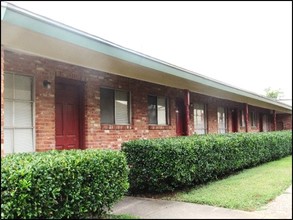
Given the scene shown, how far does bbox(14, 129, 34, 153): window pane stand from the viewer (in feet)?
22.3

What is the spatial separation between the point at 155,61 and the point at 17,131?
3216 mm

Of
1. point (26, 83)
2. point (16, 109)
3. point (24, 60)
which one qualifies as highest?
point (24, 60)

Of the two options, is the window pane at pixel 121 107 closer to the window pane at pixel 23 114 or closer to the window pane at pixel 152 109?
the window pane at pixel 152 109

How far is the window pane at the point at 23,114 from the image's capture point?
22.3ft

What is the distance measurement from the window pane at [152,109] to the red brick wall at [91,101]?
19 centimetres

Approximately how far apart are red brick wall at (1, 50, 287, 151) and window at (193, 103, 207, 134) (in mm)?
2183

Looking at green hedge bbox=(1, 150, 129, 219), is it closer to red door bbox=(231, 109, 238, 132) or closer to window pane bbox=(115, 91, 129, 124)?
window pane bbox=(115, 91, 129, 124)

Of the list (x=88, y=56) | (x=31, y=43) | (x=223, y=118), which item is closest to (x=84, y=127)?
(x=88, y=56)

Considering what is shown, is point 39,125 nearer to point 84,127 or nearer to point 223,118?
point 84,127

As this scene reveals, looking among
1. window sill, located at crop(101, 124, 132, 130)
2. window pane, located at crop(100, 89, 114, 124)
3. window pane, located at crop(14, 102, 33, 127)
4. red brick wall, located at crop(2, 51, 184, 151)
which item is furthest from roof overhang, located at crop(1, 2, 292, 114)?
window sill, located at crop(101, 124, 132, 130)

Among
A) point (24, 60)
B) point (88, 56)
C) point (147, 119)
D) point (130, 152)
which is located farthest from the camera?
point (147, 119)

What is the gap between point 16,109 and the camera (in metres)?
6.79

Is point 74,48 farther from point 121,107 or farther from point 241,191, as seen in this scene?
point 241,191

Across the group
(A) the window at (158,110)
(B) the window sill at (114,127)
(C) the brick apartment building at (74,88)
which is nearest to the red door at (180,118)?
(C) the brick apartment building at (74,88)
